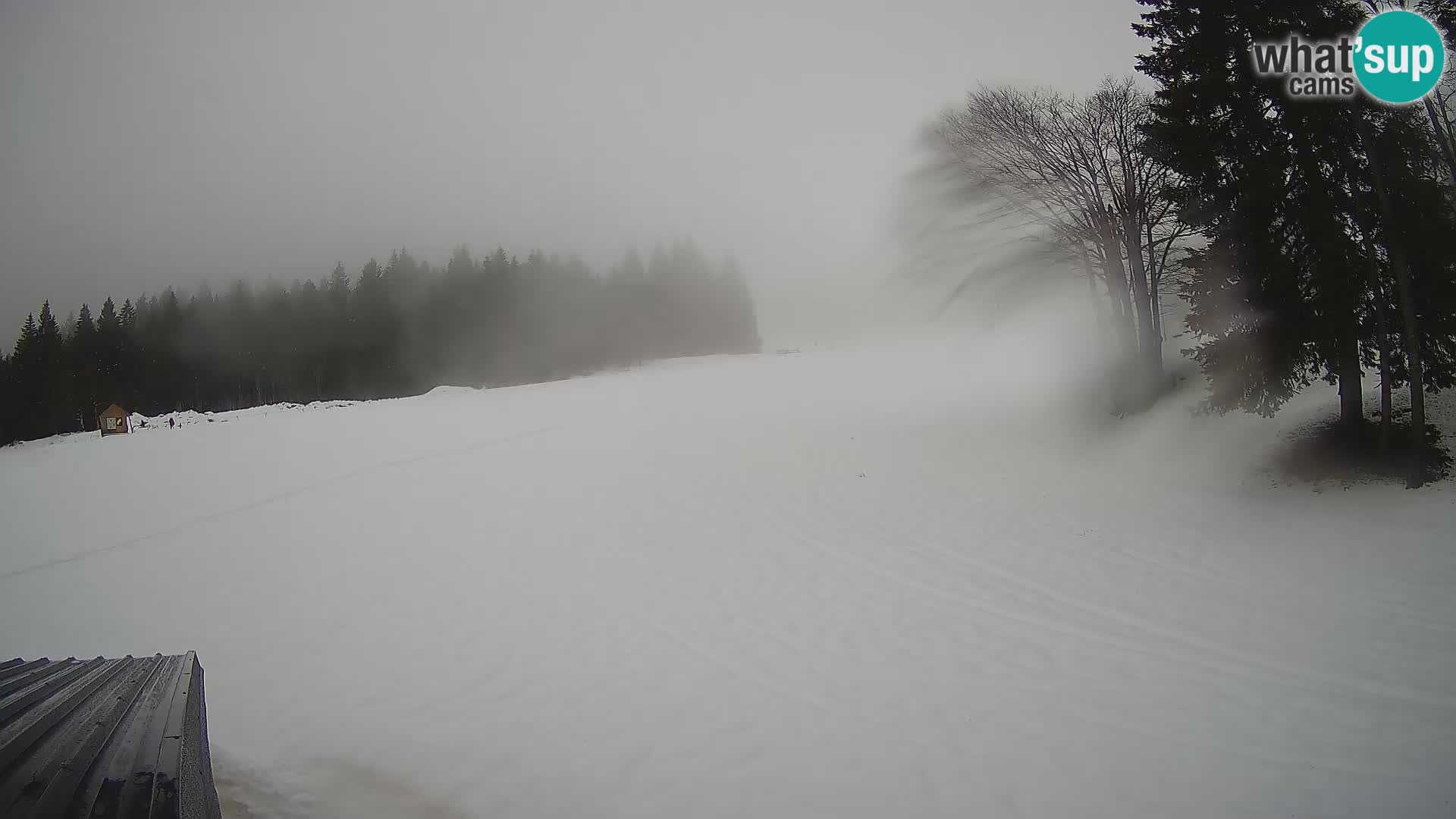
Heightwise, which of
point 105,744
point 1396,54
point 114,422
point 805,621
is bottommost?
point 805,621

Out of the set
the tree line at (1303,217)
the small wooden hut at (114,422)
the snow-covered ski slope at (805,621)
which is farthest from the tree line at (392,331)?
the tree line at (1303,217)

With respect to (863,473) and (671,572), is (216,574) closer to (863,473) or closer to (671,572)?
(671,572)

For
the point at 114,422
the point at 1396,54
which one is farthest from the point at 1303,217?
the point at 114,422

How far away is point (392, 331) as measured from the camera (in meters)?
39.6

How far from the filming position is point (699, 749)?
425cm

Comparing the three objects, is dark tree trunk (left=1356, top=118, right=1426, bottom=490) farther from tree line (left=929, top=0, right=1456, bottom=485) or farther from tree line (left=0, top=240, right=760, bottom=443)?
tree line (left=0, top=240, right=760, bottom=443)

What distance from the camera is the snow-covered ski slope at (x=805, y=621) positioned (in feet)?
12.6

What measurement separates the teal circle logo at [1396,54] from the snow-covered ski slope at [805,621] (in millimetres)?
4629

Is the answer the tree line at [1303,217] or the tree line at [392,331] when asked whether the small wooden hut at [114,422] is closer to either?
the tree line at [392,331]

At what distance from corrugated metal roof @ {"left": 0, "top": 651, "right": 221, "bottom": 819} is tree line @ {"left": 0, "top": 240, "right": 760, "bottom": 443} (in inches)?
1356

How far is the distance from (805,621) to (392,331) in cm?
4228

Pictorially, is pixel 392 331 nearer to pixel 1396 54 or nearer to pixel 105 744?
pixel 105 744

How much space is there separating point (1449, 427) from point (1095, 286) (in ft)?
21.5

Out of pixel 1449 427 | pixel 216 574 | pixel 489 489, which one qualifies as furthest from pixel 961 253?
pixel 216 574
